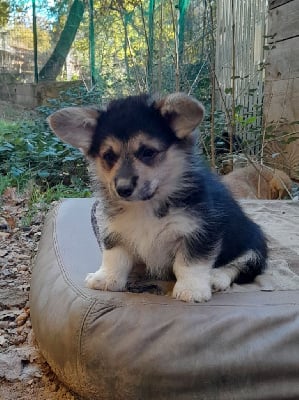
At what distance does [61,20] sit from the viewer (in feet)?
31.5

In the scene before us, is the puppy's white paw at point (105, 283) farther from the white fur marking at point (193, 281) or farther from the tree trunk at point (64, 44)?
the tree trunk at point (64, 44)

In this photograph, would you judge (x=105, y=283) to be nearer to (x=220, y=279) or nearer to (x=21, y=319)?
(x=220, y=279)

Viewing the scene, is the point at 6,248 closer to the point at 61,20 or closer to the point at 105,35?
the point at 105,35

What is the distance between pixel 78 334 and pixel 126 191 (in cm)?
61

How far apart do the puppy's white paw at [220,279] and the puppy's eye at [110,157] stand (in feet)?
2.25

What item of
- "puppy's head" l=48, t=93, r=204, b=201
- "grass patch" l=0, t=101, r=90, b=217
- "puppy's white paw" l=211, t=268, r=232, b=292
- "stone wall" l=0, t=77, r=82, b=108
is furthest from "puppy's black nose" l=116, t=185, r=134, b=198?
"stone wall" l=0, t=77, r=82, b=108

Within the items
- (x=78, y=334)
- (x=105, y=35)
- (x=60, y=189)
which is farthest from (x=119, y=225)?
(x=105, y=35)

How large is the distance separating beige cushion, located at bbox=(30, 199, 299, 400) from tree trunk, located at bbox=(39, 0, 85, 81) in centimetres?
770

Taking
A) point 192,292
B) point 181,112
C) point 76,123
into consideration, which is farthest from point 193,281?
point 76,123

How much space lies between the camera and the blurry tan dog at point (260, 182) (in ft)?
17.6

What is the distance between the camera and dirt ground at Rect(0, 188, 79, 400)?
2.37 meters

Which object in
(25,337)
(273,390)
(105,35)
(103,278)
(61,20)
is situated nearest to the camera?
(273,390)

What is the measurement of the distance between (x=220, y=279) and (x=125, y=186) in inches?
25.4

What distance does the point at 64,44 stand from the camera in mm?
9664
